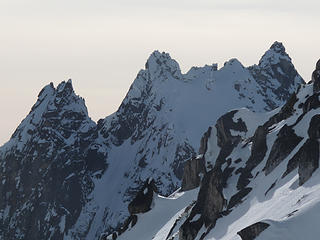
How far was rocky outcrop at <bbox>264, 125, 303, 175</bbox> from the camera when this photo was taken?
79.8m

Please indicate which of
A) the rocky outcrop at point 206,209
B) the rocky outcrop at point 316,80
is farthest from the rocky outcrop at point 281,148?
Result: the rocky outcrop at point 316,80

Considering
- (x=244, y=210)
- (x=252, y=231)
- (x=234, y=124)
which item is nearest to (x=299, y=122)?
(x=244, y=210)

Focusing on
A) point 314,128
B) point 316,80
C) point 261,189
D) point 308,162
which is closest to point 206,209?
point 261,189

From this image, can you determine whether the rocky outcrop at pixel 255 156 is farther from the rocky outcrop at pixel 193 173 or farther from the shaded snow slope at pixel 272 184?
the rocky outcrop at pixel 193 173

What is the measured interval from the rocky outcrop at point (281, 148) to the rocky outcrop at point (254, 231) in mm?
26074

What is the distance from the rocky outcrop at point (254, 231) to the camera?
52.0 metres

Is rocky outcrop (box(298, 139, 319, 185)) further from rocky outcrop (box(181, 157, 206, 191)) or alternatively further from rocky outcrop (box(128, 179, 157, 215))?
rocky outcrop (box(128, 179, 157, 215))

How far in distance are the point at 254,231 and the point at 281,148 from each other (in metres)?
29.3

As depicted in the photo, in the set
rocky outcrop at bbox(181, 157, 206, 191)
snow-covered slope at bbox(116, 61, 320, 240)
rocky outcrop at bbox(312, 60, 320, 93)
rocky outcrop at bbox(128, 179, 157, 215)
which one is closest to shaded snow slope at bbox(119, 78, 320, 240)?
snow-covered slope at bbox(116, 61, 320, 240)

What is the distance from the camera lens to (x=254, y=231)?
52875 millimetres

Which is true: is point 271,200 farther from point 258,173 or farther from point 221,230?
point 258,173

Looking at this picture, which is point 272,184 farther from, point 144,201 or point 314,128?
point 144,201

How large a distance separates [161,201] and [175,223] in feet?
59.6

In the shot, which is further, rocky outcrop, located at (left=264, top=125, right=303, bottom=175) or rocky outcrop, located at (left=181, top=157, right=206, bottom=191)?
rocky outcrop, located at (left=181, top=157, right=206, bottom=191)
